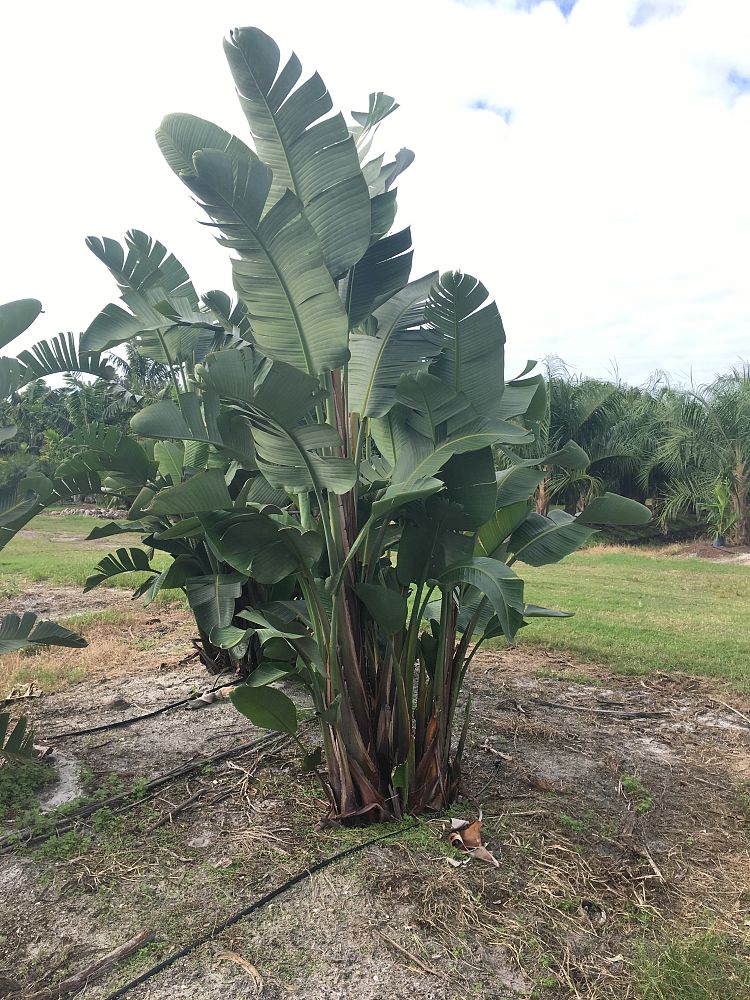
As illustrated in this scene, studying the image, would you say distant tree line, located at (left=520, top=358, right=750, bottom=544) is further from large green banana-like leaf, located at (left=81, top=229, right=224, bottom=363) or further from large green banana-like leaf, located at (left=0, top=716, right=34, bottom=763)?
large green banana-like leaf, located at (left=0, top=716, right=34, bottom=763)

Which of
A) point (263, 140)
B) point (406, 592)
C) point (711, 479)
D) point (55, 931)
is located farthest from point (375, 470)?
point (711, 479)

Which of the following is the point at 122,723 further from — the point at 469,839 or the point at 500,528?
the point at 500,528

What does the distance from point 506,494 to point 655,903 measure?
5.34 ft

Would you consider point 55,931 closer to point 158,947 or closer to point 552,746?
point 158,947

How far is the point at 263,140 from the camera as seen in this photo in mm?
2543

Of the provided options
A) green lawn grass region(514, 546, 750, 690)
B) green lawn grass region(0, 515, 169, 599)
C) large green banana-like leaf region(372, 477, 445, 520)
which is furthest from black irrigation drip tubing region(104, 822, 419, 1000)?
green lawn grass region(0, 515, 169, 599)

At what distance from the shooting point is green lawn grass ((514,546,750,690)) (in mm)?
5641

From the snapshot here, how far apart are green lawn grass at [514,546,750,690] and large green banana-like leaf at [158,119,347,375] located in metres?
4.00

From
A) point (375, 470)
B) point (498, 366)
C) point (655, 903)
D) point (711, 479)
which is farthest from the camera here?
point (711, 479)

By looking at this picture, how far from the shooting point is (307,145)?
2.51 meters

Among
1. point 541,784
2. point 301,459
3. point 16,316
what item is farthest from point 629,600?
point 16,316

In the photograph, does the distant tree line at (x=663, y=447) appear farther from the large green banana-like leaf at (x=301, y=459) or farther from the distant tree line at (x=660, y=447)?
the large green banana-like leaf at (x=301, y=459)

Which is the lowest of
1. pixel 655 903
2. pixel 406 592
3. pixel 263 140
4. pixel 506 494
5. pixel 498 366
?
pixel 655 903

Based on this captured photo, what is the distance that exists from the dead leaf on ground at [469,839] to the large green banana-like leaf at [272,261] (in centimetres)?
185
